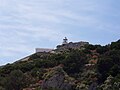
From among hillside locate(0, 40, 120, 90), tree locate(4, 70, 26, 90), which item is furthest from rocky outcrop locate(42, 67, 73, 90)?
tree locate(4, 70, 26, 90)

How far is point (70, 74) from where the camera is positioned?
57.6 meters

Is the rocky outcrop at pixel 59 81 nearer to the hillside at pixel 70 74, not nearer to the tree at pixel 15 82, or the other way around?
the hillside at pixel 70 74

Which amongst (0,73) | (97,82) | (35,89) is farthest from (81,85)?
(0,73)

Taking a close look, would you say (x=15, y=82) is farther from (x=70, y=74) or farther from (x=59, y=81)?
(x=70, y=74)

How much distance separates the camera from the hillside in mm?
48219

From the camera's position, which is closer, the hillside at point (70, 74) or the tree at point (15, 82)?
the tree at point (15, 82)

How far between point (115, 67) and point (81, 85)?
5768 mm

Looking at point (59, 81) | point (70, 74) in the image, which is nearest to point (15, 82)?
point (59, 81)

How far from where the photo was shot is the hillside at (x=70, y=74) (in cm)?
4822

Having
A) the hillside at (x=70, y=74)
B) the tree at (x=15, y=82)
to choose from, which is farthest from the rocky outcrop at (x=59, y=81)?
the tree at (x=15, y=82)

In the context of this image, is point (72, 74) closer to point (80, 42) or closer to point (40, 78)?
point (40, 78)

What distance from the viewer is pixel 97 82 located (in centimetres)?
5206

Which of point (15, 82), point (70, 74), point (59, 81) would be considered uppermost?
point (70, 74)

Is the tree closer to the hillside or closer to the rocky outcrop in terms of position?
the hillside
